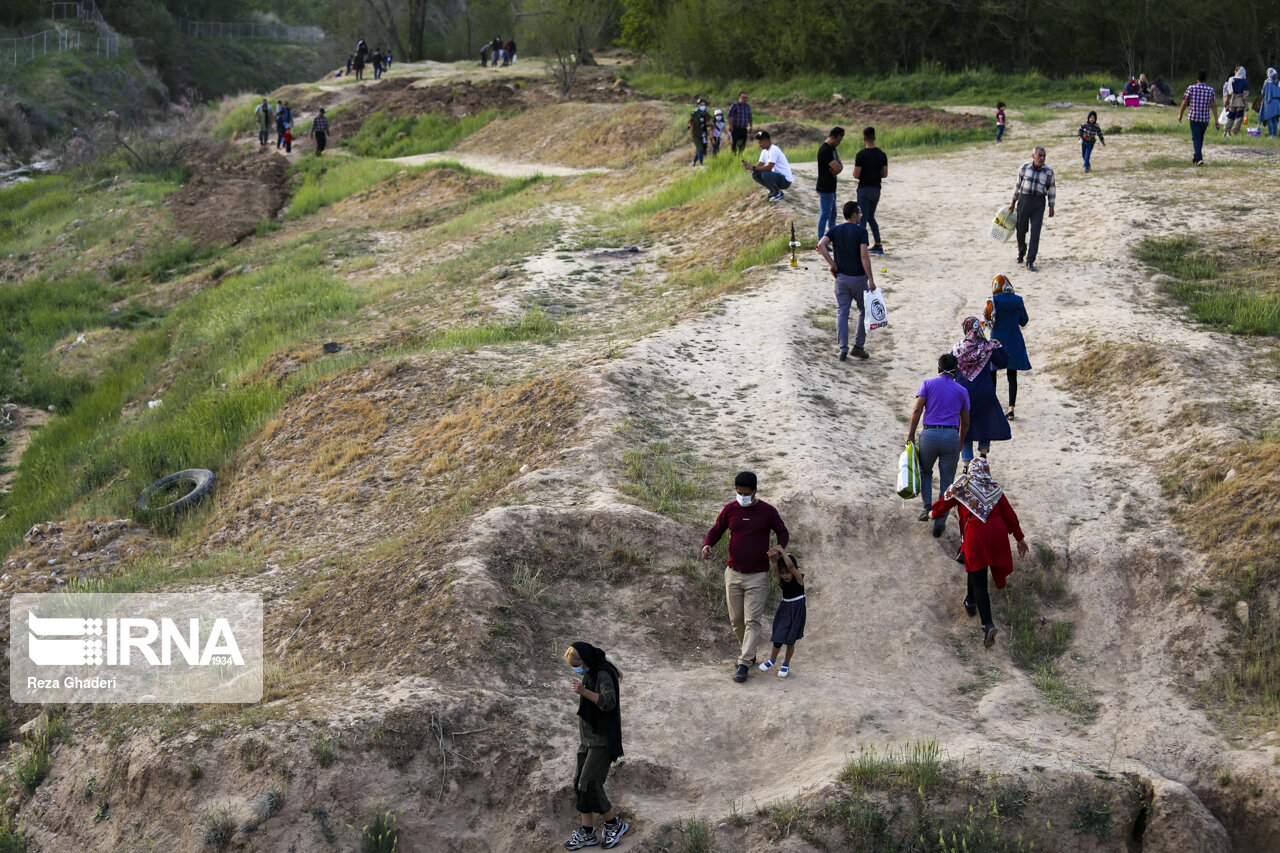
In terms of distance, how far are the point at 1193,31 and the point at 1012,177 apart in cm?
2390

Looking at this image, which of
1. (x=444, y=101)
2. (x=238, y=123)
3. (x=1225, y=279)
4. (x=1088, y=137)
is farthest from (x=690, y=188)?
(x=238, y=123)

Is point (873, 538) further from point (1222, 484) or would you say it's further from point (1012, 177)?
point (1012, 177)

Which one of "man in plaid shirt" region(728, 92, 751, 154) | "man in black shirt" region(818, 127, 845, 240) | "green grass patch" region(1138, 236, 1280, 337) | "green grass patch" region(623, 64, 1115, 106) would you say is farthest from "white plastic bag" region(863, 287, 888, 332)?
"green grass patch" region(623, 64, 1115, 106)

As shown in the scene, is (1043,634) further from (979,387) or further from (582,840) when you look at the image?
(582,840)

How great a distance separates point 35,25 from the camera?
59.8 meters

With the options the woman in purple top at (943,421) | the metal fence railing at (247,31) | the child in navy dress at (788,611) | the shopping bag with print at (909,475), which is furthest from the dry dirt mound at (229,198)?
the metal fence railing at (247,31)

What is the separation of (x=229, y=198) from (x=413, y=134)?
897 centimetres

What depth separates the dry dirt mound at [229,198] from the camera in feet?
91.1

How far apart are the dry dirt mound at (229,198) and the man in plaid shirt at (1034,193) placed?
1958 cm

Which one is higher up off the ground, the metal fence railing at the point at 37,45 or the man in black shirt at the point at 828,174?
the metal fence railing at the point at 37,45

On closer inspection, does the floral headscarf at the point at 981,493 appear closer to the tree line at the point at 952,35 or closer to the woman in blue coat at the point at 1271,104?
the woman in blue coat at the point at 1271,104

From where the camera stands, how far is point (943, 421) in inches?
357

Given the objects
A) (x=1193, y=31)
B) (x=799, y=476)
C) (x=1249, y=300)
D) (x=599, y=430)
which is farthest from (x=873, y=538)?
(x=1193, y=31)

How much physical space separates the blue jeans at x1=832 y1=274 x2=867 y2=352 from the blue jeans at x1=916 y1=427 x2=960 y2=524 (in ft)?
11.3
